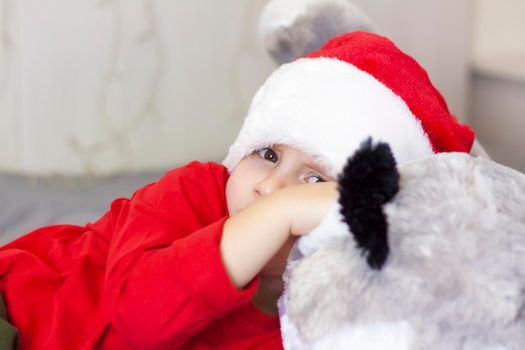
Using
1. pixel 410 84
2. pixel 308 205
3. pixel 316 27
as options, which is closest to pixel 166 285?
pixel 308 205

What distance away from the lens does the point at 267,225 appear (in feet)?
1.82

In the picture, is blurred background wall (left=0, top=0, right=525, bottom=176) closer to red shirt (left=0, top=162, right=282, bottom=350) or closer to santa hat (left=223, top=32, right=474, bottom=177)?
A: red shirt (left=0, top=162, right=282, bottom=350)

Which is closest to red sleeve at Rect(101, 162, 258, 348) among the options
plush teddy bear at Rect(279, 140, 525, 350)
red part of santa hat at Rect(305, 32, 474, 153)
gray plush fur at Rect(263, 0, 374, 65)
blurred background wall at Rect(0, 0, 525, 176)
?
plush teddy bear at Rect(279, 140, 525, 350)

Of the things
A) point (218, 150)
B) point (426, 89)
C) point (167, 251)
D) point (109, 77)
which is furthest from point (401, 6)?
point (167, 251)

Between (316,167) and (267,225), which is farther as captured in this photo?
(316,167)

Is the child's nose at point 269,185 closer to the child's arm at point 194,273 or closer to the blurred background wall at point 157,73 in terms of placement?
the child's arm at point 194,273

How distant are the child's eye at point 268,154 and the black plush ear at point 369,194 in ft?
0.91

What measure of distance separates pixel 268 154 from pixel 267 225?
0.20 m

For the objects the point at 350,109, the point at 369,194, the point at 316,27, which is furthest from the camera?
the point at 316,27

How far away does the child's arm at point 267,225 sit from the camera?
543 millimetres

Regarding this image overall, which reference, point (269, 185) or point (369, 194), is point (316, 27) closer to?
point (269, 185)

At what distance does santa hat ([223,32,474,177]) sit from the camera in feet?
2.16

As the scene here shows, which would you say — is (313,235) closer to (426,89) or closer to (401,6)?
(426,89)

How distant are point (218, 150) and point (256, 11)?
0.31 metres
